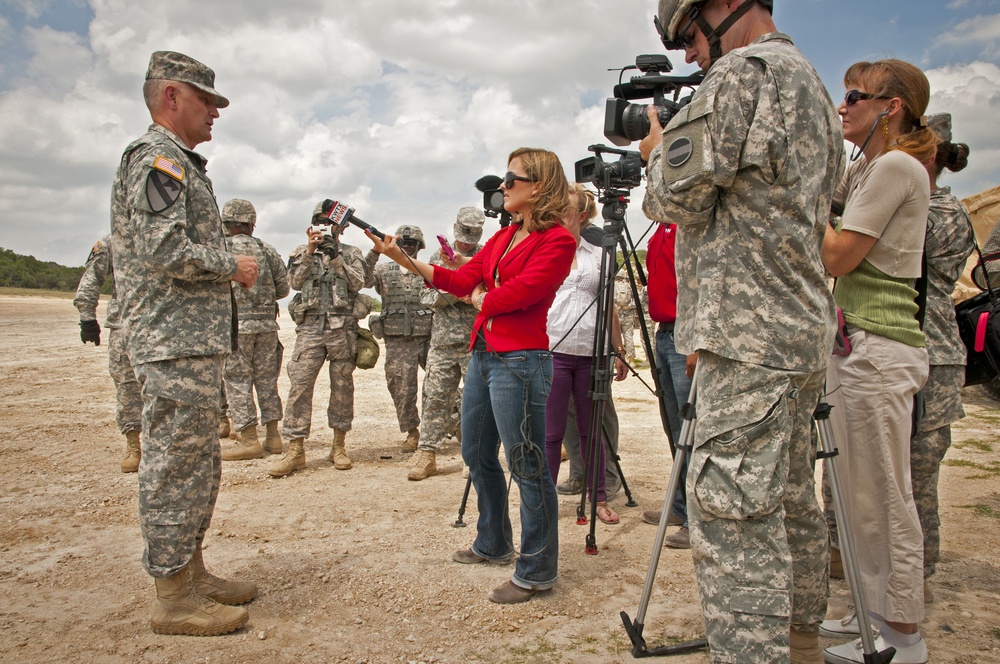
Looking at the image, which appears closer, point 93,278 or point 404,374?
point 93,278

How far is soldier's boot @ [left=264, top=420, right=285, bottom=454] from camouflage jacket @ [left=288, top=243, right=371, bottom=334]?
118 cm

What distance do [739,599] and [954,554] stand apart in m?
3.05

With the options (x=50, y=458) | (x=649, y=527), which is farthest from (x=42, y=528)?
(x=649, y=527)

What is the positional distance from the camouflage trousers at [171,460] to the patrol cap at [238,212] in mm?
4379

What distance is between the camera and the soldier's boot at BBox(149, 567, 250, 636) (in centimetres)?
304

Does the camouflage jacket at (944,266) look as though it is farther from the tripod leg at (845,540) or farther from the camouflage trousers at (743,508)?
the camouflage trousers at (743,508)

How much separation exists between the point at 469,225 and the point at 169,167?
4.11 m

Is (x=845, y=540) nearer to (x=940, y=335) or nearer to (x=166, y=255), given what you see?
(x=940, y=335)

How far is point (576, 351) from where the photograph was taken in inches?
190

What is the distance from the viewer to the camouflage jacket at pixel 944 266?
3.11 metres

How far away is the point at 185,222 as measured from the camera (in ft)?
10.00

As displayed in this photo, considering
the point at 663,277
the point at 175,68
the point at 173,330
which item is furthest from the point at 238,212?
the point at 663,277

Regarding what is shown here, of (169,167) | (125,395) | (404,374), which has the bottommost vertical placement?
(125,395)

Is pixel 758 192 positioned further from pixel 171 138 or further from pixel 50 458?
pixel 50 458
